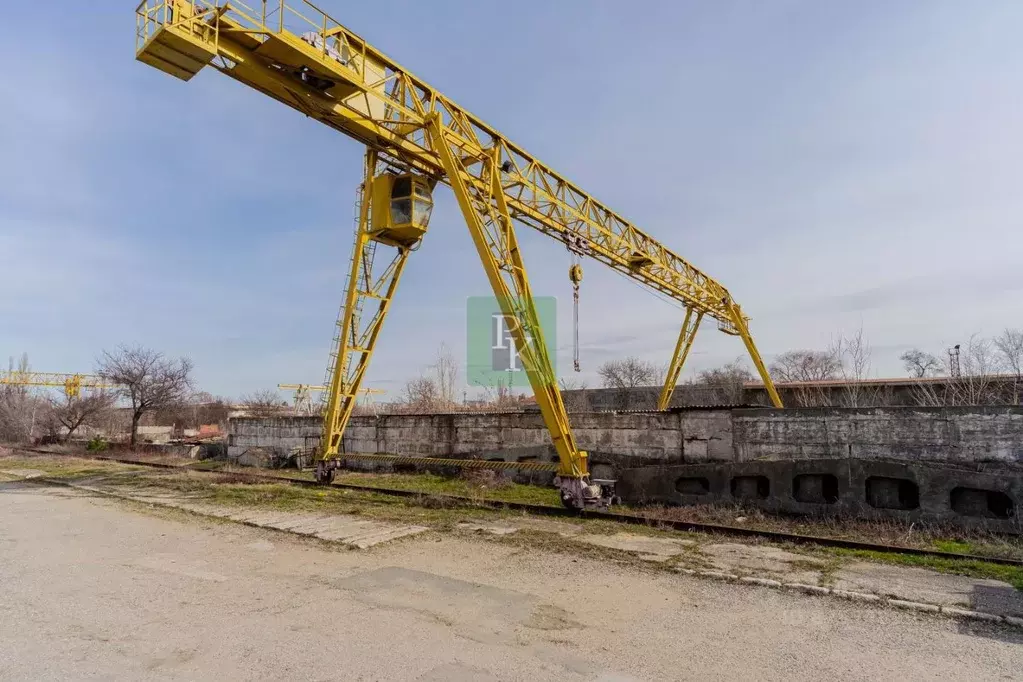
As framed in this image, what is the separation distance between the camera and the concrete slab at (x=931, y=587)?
14.3 feet

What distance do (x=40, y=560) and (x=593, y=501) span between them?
6.64 m

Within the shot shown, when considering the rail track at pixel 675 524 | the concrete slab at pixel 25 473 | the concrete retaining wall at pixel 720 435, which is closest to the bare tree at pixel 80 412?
the concrete slab at pixel 25 473

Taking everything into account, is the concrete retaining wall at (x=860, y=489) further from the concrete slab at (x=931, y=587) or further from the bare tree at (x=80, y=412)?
the bare tree at (x=80, y=412)

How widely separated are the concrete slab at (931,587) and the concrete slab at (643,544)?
162 cm

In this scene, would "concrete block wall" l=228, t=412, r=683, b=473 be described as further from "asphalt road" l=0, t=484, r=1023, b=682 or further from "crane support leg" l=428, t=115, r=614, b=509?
"asphalt road" l=0, t=484, r=1023, b=682

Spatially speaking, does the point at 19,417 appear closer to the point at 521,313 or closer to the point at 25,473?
the point at 25,473

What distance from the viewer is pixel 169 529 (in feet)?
24.2

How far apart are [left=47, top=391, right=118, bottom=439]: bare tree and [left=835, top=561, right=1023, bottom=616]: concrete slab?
2758cm

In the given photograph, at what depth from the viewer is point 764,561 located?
572cm

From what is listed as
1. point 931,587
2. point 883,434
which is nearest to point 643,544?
point 931,587

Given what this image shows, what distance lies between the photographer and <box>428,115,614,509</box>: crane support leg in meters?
8.66

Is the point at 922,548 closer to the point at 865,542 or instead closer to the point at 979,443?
the point at 865,542

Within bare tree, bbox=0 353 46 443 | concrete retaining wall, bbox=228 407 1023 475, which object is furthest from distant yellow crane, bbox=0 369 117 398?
concrete retaining wall, bbox=228 407 1023 475

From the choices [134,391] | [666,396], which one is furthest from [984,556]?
[134,391]
